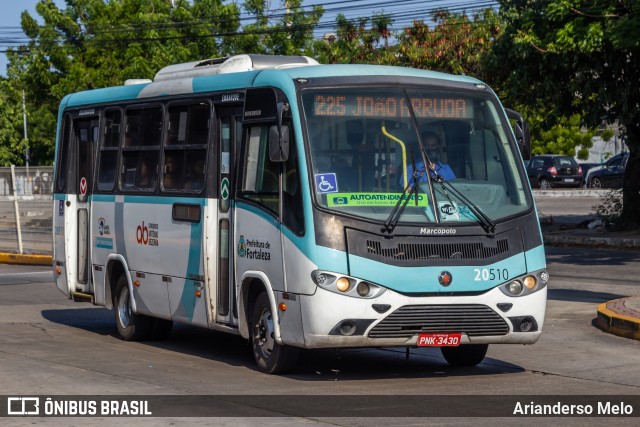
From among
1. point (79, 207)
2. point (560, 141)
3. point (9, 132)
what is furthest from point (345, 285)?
point (9, 132)

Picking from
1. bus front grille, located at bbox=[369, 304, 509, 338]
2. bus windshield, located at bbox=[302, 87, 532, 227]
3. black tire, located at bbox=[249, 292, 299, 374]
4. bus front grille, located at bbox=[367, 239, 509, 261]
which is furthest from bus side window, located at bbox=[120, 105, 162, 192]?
bus front grille, located at bbox=[369, 304, 509, 338]

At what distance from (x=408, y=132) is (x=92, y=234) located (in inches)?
223

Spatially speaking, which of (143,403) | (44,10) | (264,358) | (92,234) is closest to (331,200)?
(264,358)

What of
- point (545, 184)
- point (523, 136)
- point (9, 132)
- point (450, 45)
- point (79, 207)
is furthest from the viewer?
point (9, 132)

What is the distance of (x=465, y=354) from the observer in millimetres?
11945

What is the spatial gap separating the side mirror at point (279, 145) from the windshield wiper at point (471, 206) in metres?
1.34

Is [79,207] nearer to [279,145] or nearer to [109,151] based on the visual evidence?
[109,151]

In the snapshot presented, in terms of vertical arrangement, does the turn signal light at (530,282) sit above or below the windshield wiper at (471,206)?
below

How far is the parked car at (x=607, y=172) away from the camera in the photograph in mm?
51300

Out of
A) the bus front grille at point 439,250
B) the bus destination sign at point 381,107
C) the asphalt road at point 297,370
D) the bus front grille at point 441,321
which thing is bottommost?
the asphalt road at point 297,370

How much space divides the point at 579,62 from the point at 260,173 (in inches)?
715

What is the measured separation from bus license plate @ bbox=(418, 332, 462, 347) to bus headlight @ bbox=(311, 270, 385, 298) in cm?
56

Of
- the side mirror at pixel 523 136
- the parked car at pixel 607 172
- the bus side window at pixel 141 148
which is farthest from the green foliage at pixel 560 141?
the side mirror at pixel 523 136

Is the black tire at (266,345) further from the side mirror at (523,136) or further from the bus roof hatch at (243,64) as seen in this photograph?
the side mirror at (523,136)
